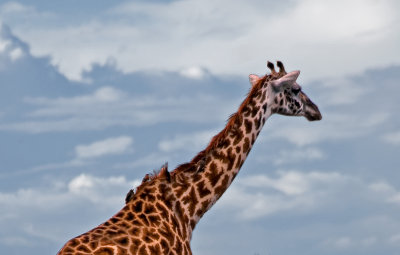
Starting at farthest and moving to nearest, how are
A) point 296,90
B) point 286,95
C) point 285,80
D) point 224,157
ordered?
point 296,90
point 286,95
point 285,80
point 224,157

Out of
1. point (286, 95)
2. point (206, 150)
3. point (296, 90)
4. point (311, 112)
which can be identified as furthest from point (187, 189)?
point (311, 112)

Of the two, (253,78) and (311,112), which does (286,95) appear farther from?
(311,112)

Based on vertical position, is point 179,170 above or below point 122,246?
above

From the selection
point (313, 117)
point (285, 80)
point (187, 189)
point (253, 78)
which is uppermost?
point (253, 78)

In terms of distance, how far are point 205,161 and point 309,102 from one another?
3088 mm

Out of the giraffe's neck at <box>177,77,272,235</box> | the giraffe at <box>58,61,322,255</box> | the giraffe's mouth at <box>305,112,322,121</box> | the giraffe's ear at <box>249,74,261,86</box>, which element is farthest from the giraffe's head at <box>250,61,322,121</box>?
the giraffe's ear at <box>249,74,261,86</box>

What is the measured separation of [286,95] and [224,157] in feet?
6.55

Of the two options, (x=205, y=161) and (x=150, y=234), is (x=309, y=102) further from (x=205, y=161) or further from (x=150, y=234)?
(x=150, y=234)

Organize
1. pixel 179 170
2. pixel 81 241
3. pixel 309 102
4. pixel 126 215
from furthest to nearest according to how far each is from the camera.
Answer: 1. pixel 309 102
2. pixel 179 170
3. pixel 126 215
4. pixel 81 241

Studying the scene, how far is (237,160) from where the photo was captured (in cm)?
1627

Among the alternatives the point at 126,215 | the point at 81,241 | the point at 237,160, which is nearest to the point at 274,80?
the point at 237,160

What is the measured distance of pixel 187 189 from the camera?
15.8 meters

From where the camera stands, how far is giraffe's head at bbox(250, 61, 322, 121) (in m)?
16.8

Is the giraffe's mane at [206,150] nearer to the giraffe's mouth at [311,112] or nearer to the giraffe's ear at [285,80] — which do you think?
the giraffe's ear at [285,80]
